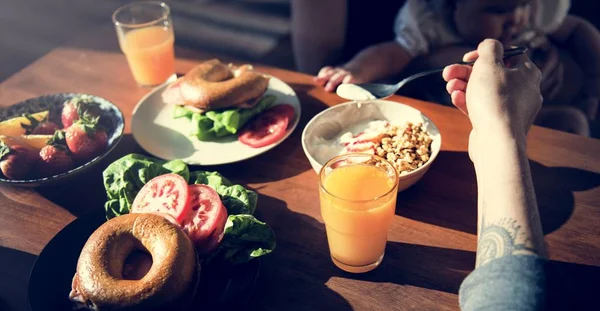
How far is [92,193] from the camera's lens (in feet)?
4.25

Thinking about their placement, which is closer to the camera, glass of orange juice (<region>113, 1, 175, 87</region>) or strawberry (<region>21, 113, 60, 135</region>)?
strawberry (<region>21, 113, 60, 135</region>)

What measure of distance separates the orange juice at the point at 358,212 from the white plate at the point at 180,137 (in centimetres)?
38

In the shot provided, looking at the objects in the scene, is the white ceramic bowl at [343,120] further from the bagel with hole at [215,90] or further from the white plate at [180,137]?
the bagel with hole at [215,90]

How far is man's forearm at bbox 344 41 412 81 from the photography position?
190 cm

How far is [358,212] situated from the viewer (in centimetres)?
96

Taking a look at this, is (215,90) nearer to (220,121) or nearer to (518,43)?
(220,121)

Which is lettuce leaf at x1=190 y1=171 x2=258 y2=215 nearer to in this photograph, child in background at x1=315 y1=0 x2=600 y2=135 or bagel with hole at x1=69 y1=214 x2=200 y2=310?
bagel with hole at x1=69 y1=214 x2=200 y2=310

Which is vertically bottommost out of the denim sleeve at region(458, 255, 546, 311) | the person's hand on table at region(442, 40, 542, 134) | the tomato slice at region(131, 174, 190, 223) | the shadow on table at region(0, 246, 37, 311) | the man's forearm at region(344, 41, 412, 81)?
Answer: the man's forearm at region(344, 41, 412, 81)

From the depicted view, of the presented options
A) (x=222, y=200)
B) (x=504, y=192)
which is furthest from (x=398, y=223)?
(x=222, y=200)

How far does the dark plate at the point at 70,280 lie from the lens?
943mm

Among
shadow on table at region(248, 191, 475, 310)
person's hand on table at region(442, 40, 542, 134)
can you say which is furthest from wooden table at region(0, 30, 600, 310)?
person's hand on table at region(442, 40, 542, 134)

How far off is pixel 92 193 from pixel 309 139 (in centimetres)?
58

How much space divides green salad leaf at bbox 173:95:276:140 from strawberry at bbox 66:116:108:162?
0.27 m

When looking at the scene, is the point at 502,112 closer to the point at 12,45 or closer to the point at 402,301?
the point at 402,301
